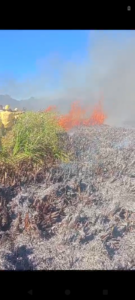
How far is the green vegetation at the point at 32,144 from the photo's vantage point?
2865 millimetres

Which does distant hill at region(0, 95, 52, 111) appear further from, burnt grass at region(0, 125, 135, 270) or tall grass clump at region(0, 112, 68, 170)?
burnt grass at region(0, 125, 135, 270)

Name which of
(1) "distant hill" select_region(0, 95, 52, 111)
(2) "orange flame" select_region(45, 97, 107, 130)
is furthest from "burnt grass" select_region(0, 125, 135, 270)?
(1) "distant hill" select_region(0, 95, 52, 111)

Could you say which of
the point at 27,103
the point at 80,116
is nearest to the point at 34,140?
the point at 27,103

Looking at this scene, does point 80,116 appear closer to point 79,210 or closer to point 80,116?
point 80,116

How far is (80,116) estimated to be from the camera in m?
2.91

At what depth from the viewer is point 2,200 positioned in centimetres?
284

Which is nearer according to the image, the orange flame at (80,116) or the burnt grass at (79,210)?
the burnt grass at (79,210)

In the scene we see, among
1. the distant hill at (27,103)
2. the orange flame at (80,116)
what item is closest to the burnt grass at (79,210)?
the orange flame at (80,116)

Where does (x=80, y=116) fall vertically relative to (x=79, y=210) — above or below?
above

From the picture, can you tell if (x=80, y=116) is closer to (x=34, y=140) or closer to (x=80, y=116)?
(x=80, y=116)

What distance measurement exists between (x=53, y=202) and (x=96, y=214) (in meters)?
0.30

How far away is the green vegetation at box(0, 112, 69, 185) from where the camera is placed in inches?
113

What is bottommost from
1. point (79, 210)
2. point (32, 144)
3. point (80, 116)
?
point (79, 210)

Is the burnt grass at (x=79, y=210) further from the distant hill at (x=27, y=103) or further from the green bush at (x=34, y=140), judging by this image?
the distant hill at (x=27, y=103)
